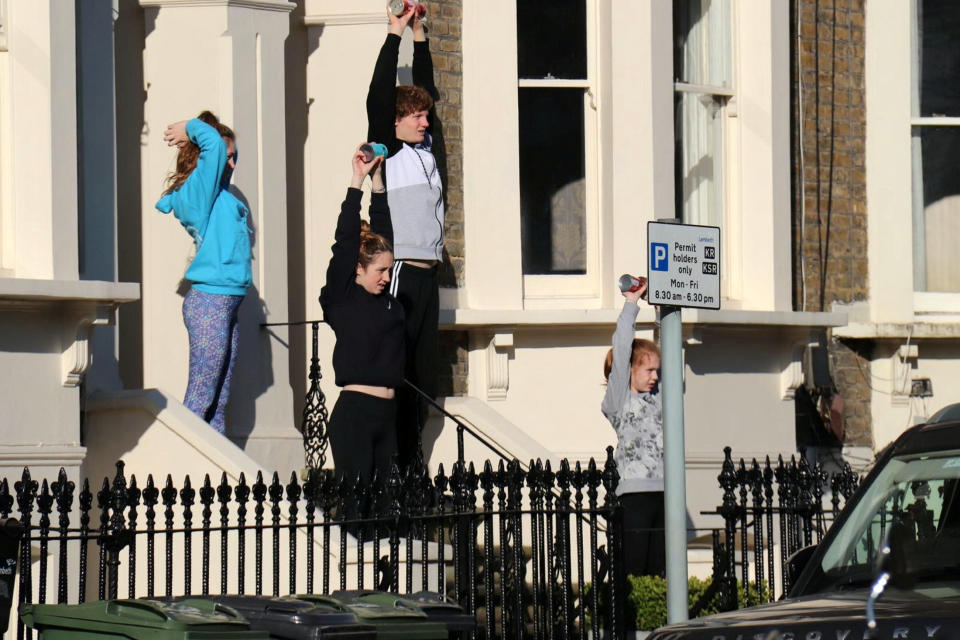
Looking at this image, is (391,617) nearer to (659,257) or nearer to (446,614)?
(446,614)

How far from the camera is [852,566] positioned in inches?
234

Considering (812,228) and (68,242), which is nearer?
(68,242)

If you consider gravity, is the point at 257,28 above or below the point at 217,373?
above

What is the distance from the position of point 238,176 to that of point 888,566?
6009mm

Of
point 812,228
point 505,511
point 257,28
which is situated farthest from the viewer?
point 812,228

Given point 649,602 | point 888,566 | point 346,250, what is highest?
point 346,250

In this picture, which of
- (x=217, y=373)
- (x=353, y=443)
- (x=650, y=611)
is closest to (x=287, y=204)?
(x=217, y=373)

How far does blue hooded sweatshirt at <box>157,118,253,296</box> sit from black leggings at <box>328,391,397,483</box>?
986 mm

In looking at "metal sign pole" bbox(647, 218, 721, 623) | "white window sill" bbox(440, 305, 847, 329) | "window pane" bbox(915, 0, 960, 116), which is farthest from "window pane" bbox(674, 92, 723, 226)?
"metal sign pole" bbox(647, 218, 721, 623)

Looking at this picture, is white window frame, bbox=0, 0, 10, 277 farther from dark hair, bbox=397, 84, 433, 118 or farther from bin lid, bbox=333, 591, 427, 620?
bin lid, bbox=333, 591, 427, 620

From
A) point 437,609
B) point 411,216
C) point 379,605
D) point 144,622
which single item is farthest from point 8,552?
point 411,216

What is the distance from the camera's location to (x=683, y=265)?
24.6 ft

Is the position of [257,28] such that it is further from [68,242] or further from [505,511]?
[505,511]

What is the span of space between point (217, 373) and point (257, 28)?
2.17m
